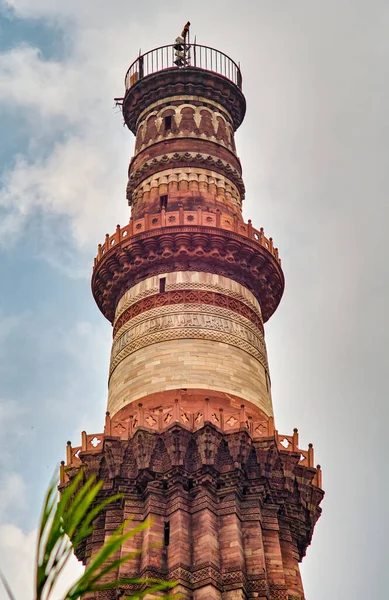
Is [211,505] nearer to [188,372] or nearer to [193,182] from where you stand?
[188,372]

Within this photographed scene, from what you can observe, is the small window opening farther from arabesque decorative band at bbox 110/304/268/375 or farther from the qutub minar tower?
arabesque decorative band at bbox 110/304/268/375

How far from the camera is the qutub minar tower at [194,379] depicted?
845 inches

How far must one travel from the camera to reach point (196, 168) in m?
29.9

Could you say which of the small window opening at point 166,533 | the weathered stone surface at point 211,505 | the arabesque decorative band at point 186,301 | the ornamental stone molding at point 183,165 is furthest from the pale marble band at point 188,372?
the ornamental stone molding at point 183,165

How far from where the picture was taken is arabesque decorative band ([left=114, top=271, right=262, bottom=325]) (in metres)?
26.5

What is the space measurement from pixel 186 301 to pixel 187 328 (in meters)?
0.98

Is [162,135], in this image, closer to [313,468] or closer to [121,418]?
[121,418]

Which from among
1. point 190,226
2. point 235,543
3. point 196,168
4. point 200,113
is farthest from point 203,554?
point 200,113

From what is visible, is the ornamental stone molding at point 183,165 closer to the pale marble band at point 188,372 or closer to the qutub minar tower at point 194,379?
the qutub minar tower at point 194,379

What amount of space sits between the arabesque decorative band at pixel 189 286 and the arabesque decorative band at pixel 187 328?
64 cm

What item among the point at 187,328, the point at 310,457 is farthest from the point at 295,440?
the point at 187,328

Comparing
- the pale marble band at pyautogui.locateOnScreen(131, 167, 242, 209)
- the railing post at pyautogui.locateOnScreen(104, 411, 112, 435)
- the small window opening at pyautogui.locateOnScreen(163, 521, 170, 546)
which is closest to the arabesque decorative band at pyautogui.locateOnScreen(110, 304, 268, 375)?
the railing post at pyautogui.locateOnScreen(104, 411, 112, 435)

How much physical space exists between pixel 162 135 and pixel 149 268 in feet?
18.9

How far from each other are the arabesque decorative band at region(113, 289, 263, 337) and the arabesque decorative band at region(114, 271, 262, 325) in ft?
0.39
